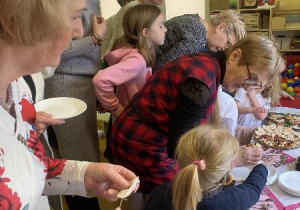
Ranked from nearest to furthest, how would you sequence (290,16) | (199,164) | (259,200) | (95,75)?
(199,164) → (259,200) → (95,75) → (290,16)

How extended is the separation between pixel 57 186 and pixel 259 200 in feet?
2.50

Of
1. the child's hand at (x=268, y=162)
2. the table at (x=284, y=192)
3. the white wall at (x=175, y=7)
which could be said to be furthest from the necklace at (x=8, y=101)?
the white wall at (x=175, y=7)

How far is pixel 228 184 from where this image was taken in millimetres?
1175

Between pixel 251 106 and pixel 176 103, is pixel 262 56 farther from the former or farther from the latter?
pixel 251 106

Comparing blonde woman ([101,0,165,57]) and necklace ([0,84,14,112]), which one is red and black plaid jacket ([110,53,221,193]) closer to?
necklace ([0,84,14,112])

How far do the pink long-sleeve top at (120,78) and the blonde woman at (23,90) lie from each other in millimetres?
789

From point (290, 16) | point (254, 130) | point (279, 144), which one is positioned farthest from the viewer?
point (290, 16)

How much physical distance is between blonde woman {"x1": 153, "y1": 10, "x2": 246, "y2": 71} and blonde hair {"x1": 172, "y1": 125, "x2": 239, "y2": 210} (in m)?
0.81

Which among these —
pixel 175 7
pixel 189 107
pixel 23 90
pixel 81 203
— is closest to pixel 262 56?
pixel 189 107

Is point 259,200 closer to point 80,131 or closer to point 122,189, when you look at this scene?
point 122,189

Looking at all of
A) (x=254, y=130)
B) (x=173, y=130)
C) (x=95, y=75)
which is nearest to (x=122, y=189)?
(x=173, y=130)

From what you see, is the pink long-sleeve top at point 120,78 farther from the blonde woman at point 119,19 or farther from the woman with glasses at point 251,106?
the woman with glasses at point 251,106

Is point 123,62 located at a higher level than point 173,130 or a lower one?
higher

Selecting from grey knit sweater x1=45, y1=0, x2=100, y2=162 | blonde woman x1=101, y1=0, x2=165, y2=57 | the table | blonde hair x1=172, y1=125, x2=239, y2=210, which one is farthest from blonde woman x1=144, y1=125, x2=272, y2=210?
blonde woman x1=101, y1=0, x2=165, y2=57
